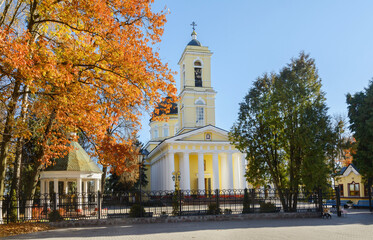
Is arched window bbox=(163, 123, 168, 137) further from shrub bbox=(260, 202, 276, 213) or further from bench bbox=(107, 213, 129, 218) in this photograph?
bench bbox=(107, 213, 129, 218)

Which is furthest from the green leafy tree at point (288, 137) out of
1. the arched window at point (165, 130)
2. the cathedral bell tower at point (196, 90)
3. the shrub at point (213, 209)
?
the arched window at point (165, 130)

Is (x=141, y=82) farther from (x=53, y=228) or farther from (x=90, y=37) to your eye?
(x=53, y=228)

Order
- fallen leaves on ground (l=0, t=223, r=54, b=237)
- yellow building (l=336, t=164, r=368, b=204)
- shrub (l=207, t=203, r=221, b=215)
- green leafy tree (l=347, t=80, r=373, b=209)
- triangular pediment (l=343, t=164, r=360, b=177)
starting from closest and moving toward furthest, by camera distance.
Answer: fallen leaves on ground (l=0, t=223, r=54, b=237) < shrub (l=207, t=203, r=221, b=215) < green leafy tree (l=347, t=80, r=373, b=209) < yellow building (l=336, t=164, r=368, b=204) < triangular pediment (l=343, t=164, r=360, b=177)

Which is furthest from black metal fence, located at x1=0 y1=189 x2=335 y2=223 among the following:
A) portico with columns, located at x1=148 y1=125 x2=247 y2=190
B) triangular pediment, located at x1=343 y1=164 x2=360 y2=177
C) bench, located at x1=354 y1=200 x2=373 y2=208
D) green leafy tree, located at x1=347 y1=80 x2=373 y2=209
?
portico with columns, located at x1=148 y1=125 x2=247 y2=190

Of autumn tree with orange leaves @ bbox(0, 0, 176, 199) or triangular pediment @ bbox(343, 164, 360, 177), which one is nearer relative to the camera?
autumn tree with orange leaves @ bbox(0, 0, 176, 199)

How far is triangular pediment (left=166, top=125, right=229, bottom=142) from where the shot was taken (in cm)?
4231

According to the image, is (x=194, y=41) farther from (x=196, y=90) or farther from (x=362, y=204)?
(x=362, y=204)

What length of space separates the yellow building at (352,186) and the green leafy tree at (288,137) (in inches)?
528

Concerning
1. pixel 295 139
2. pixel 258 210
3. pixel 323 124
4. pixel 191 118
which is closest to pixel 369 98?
pixel 323 124

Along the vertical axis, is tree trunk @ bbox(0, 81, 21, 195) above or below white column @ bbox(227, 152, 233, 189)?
above

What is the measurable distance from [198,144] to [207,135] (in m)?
1.55

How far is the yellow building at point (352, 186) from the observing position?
101 feet

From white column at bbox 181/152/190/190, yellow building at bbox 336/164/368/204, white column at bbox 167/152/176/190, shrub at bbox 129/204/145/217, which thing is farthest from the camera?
white column at bbox 167/152/176/190

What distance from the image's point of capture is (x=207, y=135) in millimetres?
43000
